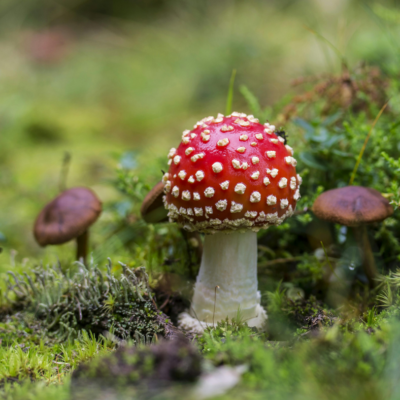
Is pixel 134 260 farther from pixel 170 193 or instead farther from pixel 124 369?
pixel 124 369

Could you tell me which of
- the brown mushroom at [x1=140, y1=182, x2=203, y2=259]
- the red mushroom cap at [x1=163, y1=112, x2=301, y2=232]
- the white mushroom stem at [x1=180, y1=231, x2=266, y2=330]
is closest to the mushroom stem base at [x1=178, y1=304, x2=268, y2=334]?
the white mushroom stem at [x1=180, y1=231, x2=266, y2=330]

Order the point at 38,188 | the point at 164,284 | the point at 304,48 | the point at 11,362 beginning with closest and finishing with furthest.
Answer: the point at 11,362 → the point at 164,284 → the point at 38,188 → the point at 304,48

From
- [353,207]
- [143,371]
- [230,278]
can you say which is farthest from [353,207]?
[143,371]

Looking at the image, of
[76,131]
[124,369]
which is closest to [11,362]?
[124,369]

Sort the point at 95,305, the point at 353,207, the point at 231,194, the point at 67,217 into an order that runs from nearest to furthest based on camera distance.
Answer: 1. the point at 231,194
2. the point at 353,207
3. the point at 95,305
4. the point at 67,217

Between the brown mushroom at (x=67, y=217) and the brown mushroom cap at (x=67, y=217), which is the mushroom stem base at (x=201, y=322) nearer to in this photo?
the brown mushroom at (x=67, y=217)

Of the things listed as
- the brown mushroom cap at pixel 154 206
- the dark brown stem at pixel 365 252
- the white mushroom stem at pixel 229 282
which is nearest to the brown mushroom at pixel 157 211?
the brown mushroom cap at pixel 154 206

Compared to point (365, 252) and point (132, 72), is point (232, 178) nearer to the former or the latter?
point (365, 252)

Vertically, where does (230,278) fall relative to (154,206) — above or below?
below
